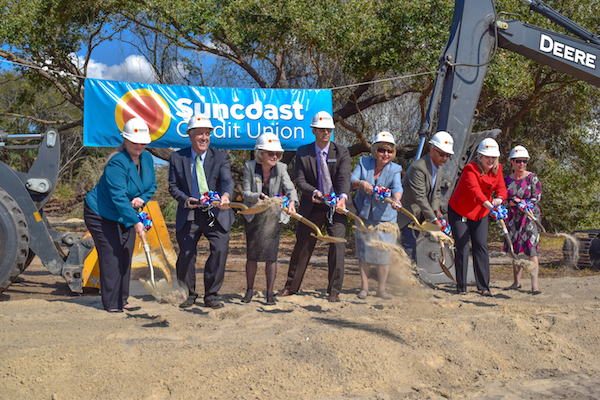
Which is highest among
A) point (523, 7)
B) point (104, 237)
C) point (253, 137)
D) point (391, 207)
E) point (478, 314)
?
point (523, 7)

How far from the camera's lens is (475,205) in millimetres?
6129

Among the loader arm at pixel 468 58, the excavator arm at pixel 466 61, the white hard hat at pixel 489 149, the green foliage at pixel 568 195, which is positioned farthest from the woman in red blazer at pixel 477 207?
the green foliage at pixel 568 195

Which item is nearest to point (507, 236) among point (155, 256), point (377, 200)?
point (377, 200)

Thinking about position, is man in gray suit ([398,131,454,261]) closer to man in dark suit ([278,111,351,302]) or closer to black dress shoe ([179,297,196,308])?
man in dark suit ([278,111,351,302])

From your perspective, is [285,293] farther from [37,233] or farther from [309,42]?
[309,42]

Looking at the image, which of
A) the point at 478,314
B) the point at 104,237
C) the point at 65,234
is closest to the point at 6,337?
the point at 104,237

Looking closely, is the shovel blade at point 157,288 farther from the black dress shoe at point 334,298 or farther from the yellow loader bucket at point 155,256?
the black dress shoe at point 334,298

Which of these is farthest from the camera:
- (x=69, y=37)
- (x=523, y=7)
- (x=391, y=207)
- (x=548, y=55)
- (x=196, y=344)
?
(x=69, y=37)

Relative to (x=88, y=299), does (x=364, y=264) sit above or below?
above

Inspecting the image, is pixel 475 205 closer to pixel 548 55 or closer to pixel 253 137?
pixel 548 55

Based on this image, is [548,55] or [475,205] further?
[548,55]

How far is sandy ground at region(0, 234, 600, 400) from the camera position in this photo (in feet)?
11.0

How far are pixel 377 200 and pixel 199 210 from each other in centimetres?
194

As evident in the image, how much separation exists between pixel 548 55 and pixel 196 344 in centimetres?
625
